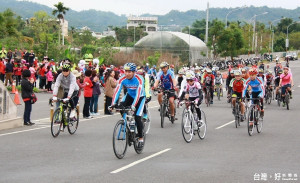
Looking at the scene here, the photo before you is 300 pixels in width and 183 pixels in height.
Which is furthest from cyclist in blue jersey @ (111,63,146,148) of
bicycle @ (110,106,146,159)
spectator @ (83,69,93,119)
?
spectator @ (83,69,93,119)

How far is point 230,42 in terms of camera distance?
254 ft

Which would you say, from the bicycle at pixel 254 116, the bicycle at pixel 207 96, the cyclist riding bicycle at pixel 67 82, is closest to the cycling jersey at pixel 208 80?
the bicycle at pixel 207 96

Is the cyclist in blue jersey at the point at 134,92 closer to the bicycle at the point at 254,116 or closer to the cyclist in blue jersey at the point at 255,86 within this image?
the bicycle at the point at 254,116

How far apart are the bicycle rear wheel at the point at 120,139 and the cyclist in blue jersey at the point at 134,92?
1.76 ft

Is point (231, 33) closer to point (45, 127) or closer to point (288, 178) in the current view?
point (45, 127)

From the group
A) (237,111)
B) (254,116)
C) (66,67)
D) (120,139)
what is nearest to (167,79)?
A: (237,111)

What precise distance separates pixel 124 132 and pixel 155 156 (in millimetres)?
998

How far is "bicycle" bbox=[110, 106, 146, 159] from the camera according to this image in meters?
11.9

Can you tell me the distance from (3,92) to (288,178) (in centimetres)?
1004

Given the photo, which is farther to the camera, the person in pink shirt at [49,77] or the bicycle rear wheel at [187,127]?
the person in pink shirt at [49,77]

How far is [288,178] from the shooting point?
10336 millimetres

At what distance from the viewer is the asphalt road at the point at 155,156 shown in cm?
1038

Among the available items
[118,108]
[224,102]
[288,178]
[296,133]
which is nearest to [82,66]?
[224,102]

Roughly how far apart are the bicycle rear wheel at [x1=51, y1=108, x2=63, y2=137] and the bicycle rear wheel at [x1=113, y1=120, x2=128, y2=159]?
3809mm
